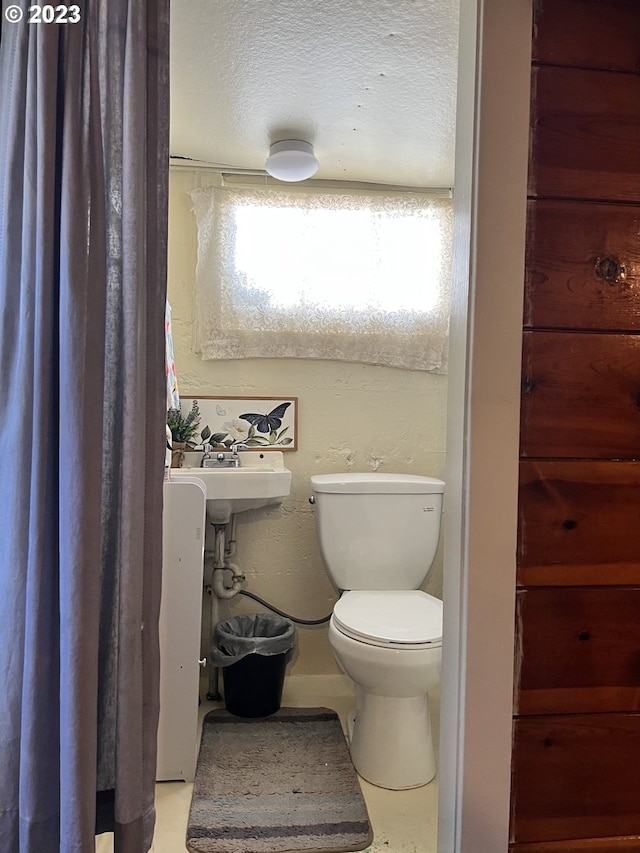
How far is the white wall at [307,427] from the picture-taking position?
91.1 inches

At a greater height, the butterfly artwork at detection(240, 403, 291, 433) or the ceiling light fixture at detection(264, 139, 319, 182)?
the ceiling light fixture at detection(264, 139, 319, 182)

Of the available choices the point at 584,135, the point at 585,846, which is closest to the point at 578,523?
the point at 585,846

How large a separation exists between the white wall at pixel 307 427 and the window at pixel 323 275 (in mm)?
59

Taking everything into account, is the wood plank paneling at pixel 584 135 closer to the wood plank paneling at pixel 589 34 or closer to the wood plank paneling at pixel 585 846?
the wood plank paneling at pixel 589 34

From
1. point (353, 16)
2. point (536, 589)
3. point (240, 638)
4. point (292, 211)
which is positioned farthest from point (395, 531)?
point (353, 16)

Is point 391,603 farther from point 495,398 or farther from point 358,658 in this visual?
point 495,398

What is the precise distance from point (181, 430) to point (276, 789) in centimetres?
122

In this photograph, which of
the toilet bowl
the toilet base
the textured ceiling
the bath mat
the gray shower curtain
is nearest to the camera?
the gray shower curtain

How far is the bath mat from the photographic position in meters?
1.53

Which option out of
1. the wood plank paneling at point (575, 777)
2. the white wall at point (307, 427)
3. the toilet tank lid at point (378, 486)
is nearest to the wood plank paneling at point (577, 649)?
the wood plank paneling at point (575, 777)

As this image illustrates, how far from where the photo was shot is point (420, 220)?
2.40m

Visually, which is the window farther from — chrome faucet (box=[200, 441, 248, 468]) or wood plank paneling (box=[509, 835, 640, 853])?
wood plank paneling (box=[509, 835, 640, 853])

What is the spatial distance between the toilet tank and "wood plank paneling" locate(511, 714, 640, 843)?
1.12 metres

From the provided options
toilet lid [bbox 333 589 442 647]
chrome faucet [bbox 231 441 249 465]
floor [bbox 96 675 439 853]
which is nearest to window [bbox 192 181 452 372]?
chrome faucet [bbox 231 441 249 465]
